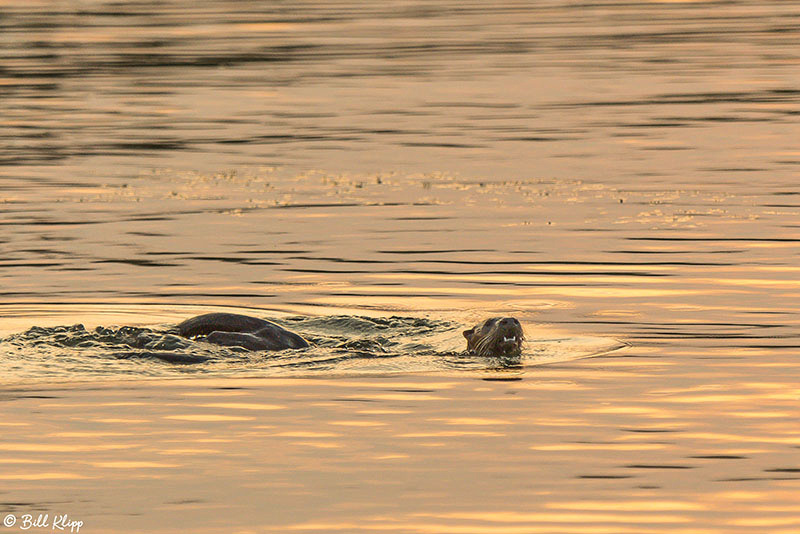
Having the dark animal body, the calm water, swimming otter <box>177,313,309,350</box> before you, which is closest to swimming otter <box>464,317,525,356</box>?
the dark animal body

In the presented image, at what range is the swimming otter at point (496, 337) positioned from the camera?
14.4 metres

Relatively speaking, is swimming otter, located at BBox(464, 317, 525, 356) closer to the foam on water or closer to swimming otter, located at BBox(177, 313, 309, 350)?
the foam on water

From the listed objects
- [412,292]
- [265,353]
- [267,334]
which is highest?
[412,292]

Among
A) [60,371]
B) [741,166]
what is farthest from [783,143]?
[60,371]

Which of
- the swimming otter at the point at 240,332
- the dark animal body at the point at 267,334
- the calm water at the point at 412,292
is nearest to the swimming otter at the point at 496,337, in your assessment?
the dark animal body at the point at 267,334

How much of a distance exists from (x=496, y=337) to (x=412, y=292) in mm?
2834

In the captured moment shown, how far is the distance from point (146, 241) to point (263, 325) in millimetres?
5612

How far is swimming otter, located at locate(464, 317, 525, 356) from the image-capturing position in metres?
14.4

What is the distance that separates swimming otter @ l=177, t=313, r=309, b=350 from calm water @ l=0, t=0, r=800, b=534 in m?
0.18

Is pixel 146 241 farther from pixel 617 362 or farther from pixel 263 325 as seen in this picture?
pixel 617 362

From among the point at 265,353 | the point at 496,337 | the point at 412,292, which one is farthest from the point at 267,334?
the point at 412,292

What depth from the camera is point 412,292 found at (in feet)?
56.6

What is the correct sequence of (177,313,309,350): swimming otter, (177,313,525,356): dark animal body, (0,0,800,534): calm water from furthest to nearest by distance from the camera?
(177,313,309,350): swimming otter < (177,313,525,356): dark animal body < (0,0,800,534): calm water

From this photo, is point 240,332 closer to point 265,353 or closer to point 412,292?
point 265,353
